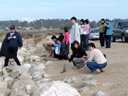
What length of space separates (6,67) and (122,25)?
1242 centimetres

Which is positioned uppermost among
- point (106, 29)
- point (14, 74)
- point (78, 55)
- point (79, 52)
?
point (106, 29)

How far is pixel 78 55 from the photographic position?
9.84 metres

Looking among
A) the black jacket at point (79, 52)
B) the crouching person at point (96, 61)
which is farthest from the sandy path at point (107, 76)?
the black jacket at point (79, 52)

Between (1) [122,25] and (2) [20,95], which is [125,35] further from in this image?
(2) [20,95]

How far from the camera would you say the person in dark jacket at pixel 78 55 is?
9562 mm

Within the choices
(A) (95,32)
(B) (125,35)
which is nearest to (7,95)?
(B) (125,35)

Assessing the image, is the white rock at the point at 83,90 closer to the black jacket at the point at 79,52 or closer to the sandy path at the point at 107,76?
the sandy path at the point at 107,76

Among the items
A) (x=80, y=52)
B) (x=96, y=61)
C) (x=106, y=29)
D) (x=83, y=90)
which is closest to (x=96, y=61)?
(x=96, y=61)

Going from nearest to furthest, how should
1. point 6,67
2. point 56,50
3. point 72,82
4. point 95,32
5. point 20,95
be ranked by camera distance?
point 20,95 < point 72,82 < point 6,67 < point 56,50 < point 95,32

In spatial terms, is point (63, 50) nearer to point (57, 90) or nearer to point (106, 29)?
point (106, 29)

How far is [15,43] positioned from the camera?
1010 centimetres

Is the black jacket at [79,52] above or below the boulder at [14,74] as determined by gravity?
above

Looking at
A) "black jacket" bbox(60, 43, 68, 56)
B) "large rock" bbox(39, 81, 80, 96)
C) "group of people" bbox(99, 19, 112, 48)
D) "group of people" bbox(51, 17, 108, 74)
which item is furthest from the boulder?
"group of people" bbox(99, 19, 112, 48)

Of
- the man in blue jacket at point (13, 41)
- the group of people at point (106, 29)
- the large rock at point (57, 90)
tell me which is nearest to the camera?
the large rock at point (57, 90)
